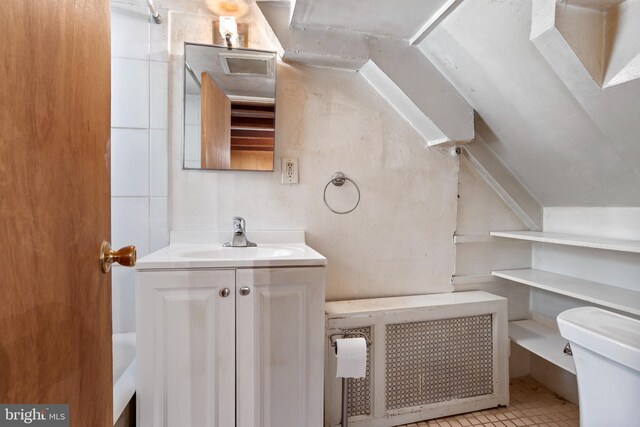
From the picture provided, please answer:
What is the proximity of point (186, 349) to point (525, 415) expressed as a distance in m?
1.77

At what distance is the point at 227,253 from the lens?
1.47m

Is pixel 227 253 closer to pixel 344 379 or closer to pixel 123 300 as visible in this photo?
pixel 123 300

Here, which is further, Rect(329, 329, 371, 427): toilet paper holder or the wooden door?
Rect(329, 329, 371, 427): toilet paper holder

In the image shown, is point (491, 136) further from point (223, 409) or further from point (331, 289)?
point (223, 409)

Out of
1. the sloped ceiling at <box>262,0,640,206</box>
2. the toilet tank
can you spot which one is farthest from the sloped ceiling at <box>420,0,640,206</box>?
the toilet tank

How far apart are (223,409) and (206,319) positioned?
343 millimetres

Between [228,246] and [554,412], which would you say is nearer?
[228,246]

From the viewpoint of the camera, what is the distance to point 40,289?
1.50 ft

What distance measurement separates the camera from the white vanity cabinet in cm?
114

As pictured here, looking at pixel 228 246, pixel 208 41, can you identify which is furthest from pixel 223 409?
pixel 208 41

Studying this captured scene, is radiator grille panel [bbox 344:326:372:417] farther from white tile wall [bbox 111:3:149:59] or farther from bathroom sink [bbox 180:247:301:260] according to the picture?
white tile wall [bbox 111:3:149:59]

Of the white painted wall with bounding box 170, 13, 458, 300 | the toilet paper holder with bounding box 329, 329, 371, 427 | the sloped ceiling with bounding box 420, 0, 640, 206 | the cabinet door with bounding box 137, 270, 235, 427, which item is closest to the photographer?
the cabinet door with bounding box 137, 270, 235, 427

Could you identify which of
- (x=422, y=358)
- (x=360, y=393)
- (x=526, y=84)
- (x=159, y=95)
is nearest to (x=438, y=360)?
(x=422, y=358)

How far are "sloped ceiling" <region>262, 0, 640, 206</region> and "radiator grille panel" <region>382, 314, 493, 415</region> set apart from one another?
916 mm
